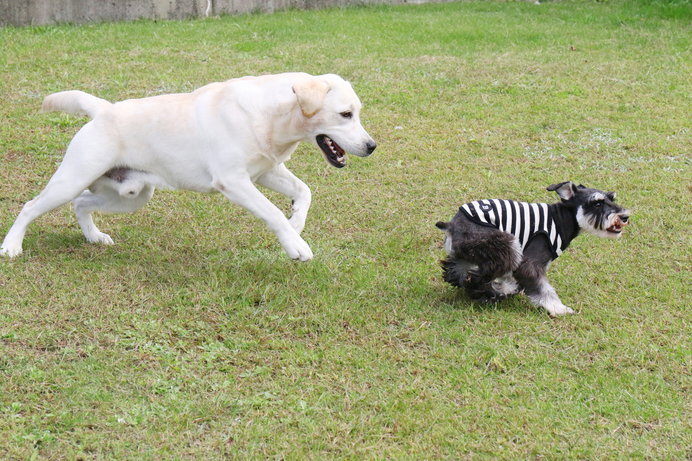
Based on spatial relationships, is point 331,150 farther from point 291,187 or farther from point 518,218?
point 518,218

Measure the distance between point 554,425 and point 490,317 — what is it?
1149 millimetres

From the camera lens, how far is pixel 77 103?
5641 millimetres

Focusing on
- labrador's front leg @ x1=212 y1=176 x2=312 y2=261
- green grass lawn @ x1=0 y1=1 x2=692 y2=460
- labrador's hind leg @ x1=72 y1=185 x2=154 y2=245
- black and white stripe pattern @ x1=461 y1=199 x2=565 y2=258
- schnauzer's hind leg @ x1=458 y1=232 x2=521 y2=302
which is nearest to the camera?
green grass lawn @ x1=0 y1=1 x2=692 y2=460

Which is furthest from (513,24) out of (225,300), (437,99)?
(225,300)

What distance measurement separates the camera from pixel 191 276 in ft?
17.8

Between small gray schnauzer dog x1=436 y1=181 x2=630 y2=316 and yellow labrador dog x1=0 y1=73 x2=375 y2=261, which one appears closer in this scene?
small gray schnauzer dog x1=436 y1=181 x2=630 y2=316

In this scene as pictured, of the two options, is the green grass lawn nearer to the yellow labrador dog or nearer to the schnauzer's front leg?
the schnauzer's front leg

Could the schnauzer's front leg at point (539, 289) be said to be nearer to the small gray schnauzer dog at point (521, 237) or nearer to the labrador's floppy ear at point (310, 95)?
the small gray schnauzer dog at point (521, 237)

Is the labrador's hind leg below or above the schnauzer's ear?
below

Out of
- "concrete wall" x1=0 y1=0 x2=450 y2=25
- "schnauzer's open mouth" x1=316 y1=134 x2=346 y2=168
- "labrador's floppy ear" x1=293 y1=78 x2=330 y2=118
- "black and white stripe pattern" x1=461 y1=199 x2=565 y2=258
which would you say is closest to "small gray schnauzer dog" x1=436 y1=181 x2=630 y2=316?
"black and white stripe pattern" x1=461 y1=199 x2=565 y2=258

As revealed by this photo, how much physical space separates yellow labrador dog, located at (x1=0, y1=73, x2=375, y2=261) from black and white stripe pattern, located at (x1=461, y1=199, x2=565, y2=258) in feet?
2.65

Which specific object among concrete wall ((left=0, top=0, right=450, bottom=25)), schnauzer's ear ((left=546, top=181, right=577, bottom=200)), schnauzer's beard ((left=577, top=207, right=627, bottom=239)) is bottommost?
concrete wall ((left=0, top=0, right=450, bottom=25))

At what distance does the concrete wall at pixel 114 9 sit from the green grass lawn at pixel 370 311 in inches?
140

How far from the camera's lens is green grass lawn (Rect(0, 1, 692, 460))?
3785 mm
